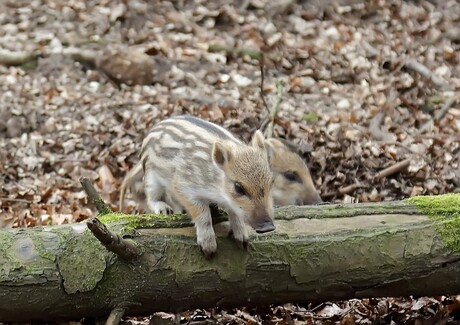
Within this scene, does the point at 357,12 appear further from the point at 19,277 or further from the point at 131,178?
the point at 19,277

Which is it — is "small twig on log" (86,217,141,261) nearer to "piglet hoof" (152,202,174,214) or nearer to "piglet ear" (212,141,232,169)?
"piglet ear" (212,141,232,169)

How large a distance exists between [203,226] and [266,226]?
0.39m

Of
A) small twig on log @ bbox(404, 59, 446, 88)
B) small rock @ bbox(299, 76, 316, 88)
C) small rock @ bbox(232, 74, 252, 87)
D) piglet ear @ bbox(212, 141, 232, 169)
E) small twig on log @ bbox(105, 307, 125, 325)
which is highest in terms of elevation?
piglet ear @ bbox(212, 141, 232, 169)

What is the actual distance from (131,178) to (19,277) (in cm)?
244

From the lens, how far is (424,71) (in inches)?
382

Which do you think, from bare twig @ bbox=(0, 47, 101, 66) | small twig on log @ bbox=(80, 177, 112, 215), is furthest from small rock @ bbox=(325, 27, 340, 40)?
small twig on log @ bbox=(80, 177, 112, 215)

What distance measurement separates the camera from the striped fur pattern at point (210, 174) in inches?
165

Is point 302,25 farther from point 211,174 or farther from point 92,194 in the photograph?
point 92,194

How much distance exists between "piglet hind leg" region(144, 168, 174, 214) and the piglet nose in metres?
1.50

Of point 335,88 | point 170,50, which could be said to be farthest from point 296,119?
point 170,50

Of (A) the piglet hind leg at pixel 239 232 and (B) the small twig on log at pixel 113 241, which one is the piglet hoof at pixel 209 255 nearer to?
(A) the piglet hind leg at pixel 239 232

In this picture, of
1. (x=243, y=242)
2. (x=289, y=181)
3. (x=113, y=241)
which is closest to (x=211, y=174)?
(x=243, y=242)

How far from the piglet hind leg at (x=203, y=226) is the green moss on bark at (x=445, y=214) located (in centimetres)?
123

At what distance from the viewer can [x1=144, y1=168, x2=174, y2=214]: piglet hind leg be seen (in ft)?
17.9
